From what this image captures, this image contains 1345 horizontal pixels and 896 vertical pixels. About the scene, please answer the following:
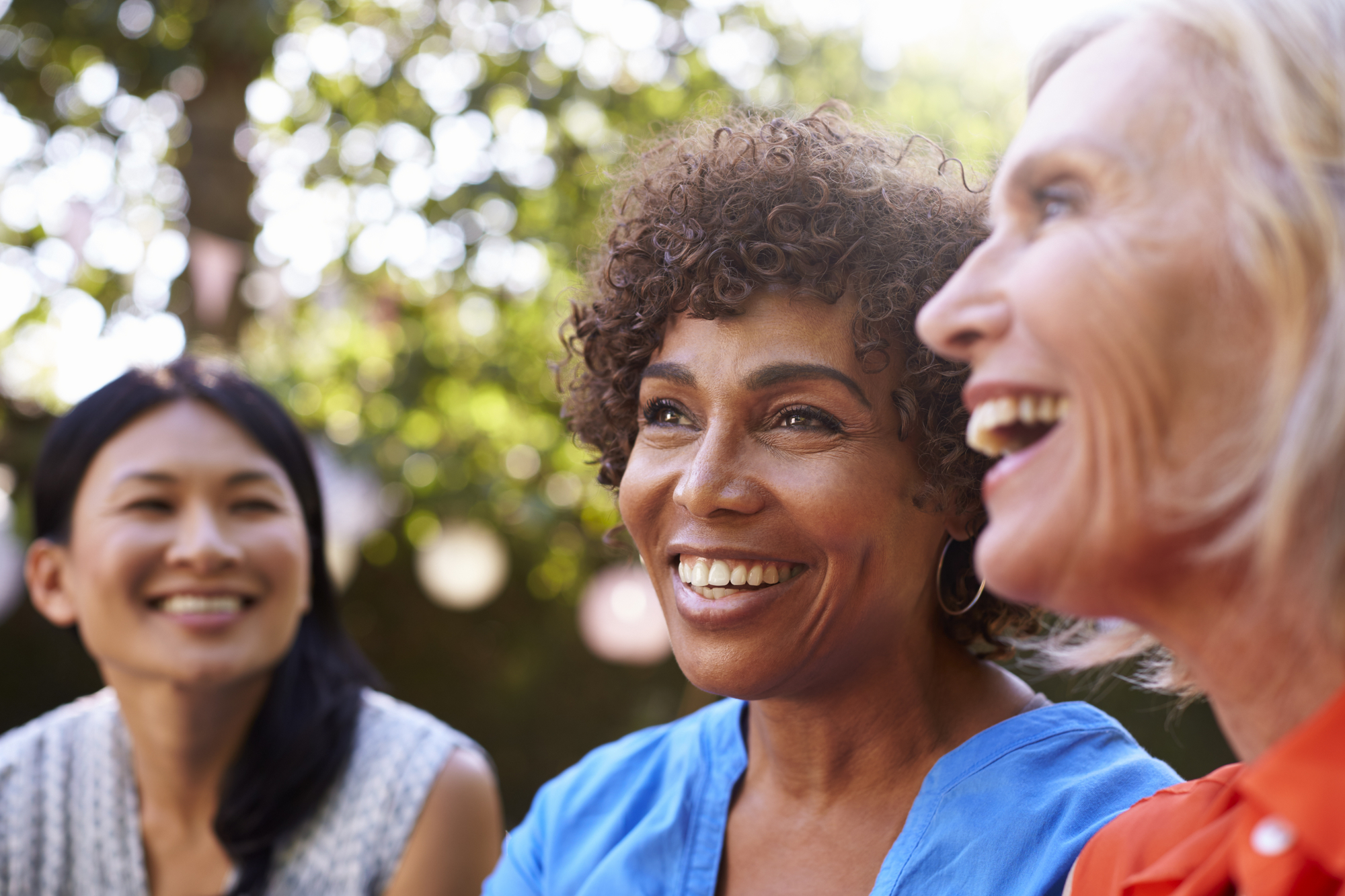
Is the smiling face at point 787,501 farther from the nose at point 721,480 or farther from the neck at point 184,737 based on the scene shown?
the neck at point 184,737

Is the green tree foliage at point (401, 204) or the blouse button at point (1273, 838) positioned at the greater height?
the green tree foliage at point (401, 204)

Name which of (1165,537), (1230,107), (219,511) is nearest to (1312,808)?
(1165,537)

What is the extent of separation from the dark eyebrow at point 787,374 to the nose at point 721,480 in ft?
0.26

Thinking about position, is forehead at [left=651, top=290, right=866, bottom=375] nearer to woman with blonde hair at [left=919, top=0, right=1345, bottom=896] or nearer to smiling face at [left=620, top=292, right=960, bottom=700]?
smiling face at [left=620, top=292, right=960, bottom=700]

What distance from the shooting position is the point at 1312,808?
98 cm

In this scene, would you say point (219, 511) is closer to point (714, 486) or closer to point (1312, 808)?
point (714, 486)

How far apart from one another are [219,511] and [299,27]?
11.8 ft

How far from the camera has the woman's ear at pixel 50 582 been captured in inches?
118

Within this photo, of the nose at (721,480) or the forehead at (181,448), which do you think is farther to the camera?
the forehead at (181,448)

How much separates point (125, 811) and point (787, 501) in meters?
2.34

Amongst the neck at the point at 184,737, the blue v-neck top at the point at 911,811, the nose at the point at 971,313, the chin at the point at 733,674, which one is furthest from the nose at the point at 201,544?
the nose at the point at 971,313

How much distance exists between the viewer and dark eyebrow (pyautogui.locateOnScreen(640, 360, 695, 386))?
1742 mm

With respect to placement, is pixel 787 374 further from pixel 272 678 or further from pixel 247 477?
pixel 272 678

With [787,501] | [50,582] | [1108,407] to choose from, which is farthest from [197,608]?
[1108,407]
